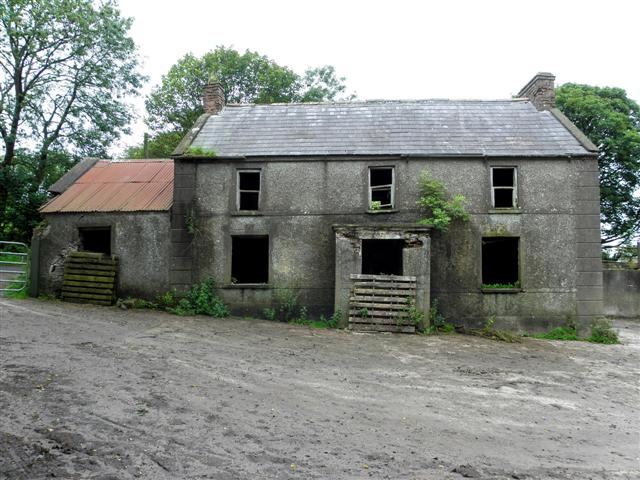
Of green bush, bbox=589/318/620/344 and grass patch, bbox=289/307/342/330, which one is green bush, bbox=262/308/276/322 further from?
green bush, bbox=589/318/620/344

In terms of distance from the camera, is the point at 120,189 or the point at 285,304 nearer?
the point at 285,304

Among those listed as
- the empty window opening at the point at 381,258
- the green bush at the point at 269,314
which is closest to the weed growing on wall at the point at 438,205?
the empty window opening at the point at 381,258

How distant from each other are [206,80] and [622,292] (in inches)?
1160

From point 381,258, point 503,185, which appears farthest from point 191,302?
point 503,185

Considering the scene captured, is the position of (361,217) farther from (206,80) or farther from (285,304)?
(206,80)

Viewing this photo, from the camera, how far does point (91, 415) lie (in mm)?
5629

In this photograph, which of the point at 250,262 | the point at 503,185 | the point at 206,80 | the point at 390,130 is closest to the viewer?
the point at 503,185

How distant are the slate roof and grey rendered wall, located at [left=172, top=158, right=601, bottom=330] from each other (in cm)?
45

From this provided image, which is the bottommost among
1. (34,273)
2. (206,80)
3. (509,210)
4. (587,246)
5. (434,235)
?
(34,273)

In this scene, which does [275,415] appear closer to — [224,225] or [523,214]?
[224,225]

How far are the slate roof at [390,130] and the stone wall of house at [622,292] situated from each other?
840 cm

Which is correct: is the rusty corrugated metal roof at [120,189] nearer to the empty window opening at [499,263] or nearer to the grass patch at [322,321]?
the grass patch at [322,321]

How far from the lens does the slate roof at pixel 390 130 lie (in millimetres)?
15172

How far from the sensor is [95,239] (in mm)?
17031
